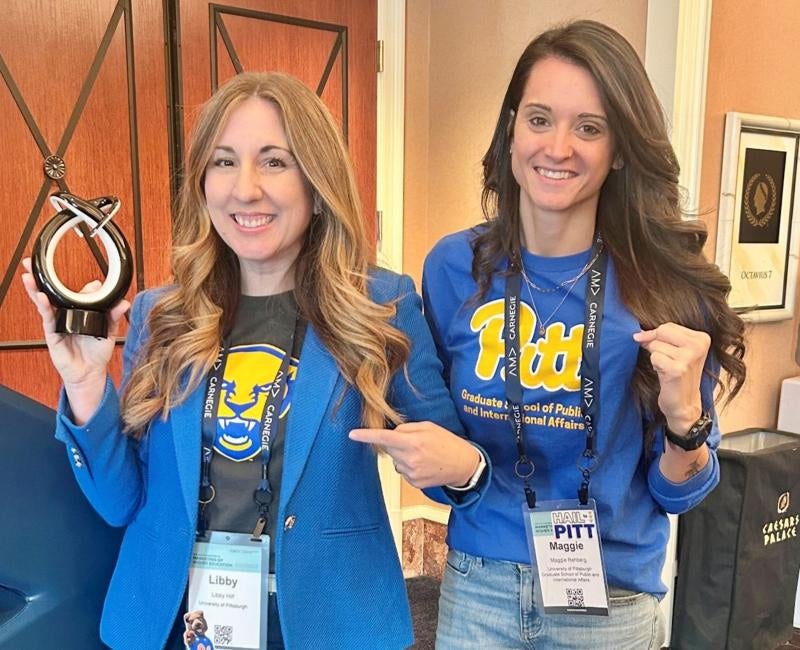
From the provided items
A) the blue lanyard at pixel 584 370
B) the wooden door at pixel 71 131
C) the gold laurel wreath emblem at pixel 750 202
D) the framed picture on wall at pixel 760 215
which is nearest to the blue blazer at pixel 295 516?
the blue lanyard at pixel 584 370

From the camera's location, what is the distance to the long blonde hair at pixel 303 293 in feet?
3.81

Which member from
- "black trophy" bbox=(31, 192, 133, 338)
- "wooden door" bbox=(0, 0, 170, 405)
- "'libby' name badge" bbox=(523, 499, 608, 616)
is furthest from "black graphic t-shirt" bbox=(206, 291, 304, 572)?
"wooden door" bbox=(0, 0, 170, 405)

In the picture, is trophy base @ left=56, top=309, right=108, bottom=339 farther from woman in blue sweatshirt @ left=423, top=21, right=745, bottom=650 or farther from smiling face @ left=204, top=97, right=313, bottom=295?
woman in blue sweatshirt @ left=423, top=21, right=745, bottom=650

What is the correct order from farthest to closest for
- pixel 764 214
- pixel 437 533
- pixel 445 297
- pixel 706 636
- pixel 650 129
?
pixel 437 533 < pixel 764 214 < pixel 706 636 < pixel 445 297 < pixel 650 129

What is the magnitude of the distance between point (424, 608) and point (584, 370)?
2.08 metres

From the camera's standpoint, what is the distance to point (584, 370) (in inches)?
48.7

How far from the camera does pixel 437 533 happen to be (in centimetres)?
326

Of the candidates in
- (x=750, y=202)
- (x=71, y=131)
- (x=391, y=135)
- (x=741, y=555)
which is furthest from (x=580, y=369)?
(x=391, y=135)

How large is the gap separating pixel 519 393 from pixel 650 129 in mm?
481

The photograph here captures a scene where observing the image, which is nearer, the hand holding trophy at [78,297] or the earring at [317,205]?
the hand holding trophy at [78,297]

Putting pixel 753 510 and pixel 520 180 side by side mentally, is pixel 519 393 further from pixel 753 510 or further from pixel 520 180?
pixel 753 510

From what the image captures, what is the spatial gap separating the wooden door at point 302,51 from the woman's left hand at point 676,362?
1.85 meters

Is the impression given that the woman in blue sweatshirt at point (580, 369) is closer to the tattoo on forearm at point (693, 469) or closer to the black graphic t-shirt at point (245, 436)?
the tattoo on forearm at point (693, 469)

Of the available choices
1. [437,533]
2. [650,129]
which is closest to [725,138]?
[650,129]
